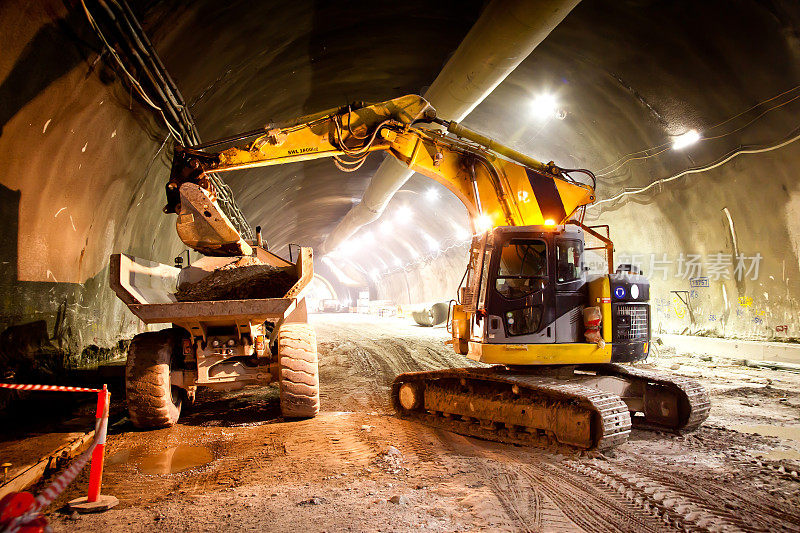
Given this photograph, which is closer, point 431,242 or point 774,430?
point 774,430

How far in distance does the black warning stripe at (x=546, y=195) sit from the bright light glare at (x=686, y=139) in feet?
17.1

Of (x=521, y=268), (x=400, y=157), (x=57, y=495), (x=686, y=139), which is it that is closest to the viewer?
(x=57, y=495)

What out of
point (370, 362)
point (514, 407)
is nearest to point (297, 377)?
point (514, 407)

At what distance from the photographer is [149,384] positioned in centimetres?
485

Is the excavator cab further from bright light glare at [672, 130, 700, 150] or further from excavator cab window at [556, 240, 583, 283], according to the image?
bright light glare at [672, 130, 700, 150]

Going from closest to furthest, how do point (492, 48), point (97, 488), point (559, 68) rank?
point (97, 488) → point (492, 48) → point (559, 68)

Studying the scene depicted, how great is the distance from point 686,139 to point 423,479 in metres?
8.76

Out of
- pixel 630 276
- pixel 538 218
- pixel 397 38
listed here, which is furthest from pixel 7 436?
pixel 397 38

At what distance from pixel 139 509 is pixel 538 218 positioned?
189 inches

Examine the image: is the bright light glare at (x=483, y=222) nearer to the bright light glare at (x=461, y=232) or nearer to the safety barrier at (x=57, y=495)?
the safety barrier at (x=57, y=495)

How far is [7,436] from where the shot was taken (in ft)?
14.5

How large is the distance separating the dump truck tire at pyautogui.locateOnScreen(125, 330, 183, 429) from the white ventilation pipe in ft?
19.6

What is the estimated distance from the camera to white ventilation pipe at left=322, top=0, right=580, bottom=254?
603cm

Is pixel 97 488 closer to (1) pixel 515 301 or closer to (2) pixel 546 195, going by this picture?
(1) pixel 515 301
